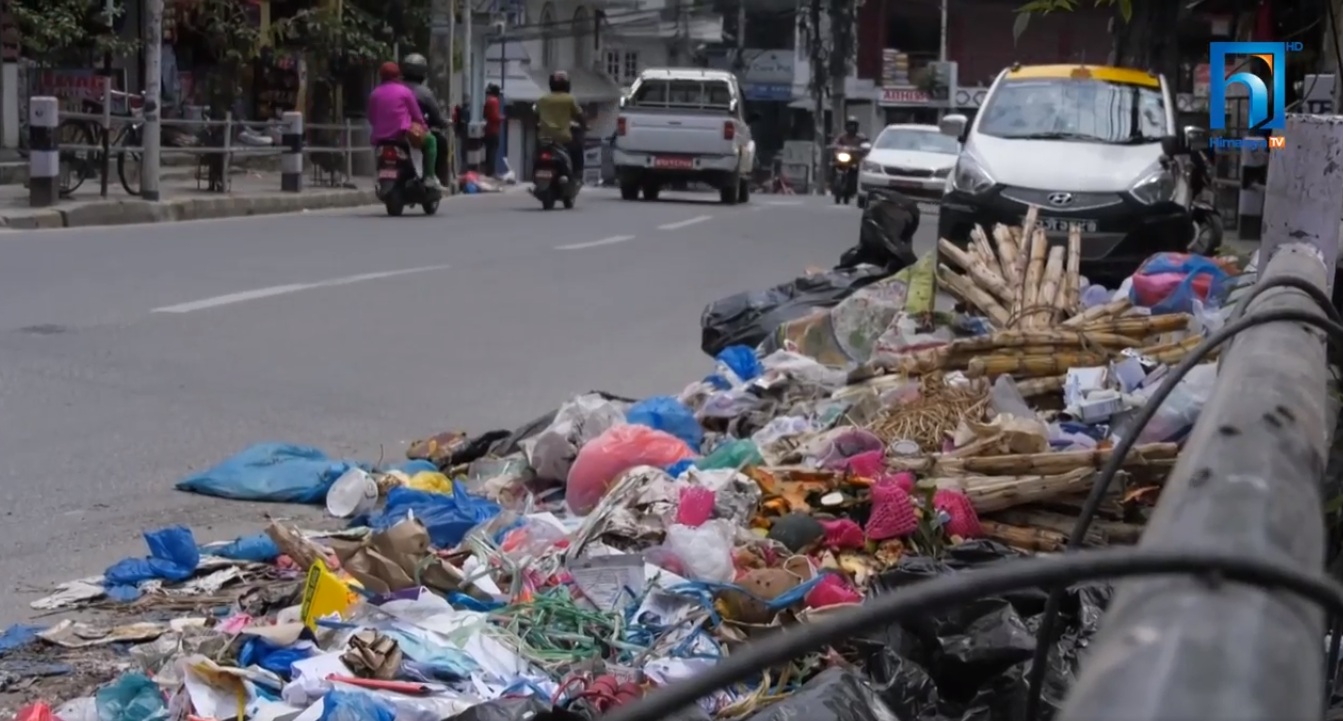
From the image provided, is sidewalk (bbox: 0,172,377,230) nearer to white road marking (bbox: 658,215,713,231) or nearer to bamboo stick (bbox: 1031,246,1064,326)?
white road marking (bbox: 658,215,713,231)

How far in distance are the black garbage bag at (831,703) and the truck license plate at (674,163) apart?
919 inches

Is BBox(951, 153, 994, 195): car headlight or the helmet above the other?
the helmet

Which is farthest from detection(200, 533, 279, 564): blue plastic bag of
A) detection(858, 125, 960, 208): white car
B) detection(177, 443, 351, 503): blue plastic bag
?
detection(858, 125, 960, 208): white car

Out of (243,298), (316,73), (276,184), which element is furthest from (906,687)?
(316,73)

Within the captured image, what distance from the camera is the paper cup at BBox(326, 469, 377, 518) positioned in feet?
18.9

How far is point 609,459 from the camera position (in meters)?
5.68

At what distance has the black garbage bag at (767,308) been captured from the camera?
859cm

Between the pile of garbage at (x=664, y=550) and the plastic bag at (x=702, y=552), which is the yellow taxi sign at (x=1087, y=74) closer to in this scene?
the pile of garbage at (x=664, y=550)

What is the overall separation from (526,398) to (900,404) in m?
2.43

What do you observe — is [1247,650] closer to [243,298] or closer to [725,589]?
[725,589]

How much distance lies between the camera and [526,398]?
8.05 metres

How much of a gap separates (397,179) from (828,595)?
51.5ft

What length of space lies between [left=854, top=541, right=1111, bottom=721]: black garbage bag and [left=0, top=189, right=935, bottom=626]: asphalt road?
240cm

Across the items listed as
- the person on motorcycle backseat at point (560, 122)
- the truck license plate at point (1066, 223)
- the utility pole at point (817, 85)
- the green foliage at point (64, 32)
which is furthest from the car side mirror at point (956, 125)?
the utility pole at point (817, 85)
